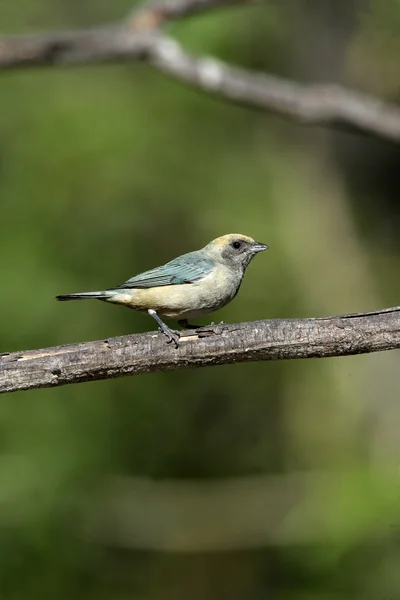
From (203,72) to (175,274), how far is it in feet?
8.70

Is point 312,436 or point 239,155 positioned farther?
point 239,155

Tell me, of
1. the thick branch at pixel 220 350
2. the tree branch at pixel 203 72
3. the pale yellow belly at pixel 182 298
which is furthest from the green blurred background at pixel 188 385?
the thick branch at pixel 220 350

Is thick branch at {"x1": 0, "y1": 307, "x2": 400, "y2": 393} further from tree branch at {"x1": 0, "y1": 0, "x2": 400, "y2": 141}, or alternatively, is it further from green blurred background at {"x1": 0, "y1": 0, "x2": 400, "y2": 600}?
tree branch at {"x1": 0, "y1": 0, "x2": 400, "y2": 141}

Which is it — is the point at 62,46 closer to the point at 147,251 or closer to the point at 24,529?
the point at 147,251

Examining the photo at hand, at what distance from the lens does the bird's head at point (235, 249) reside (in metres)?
5.20

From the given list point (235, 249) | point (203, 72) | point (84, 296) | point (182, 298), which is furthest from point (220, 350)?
point (203, 72)

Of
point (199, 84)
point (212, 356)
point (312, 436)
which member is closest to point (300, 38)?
point (199, 84)

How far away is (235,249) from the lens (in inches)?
208

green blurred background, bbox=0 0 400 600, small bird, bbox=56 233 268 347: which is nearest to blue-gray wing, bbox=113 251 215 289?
small bird, bbox=56 233 268 347

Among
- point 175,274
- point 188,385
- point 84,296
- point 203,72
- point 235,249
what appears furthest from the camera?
point 188,385

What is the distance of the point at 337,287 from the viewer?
7.84m

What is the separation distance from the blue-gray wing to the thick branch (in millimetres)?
1003

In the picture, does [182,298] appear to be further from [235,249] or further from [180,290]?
[235,249]

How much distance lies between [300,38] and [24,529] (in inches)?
263
